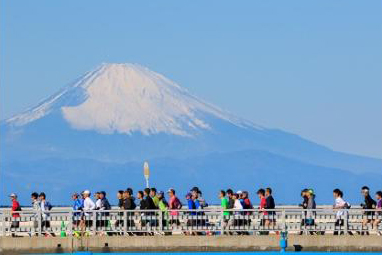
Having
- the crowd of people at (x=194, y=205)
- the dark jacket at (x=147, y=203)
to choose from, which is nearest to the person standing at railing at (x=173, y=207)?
the crowd of people at (x=194, y=205)

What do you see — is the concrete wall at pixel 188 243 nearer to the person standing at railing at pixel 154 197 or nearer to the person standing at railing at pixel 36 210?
the person standing at railing at pixel 36 210

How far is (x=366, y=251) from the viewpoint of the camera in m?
45.0

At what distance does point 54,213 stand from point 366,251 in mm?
9309

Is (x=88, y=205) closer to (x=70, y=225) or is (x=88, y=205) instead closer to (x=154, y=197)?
(x=70, y=225)

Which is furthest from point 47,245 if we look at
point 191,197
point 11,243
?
point 191,197

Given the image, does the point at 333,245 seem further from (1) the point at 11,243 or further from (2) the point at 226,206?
(1) the point at 11,243

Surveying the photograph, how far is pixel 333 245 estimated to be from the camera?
4519 centimetres

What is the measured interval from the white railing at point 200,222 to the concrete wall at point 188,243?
0.38m

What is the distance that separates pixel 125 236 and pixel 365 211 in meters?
7.02

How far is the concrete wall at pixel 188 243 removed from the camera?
45156 mm

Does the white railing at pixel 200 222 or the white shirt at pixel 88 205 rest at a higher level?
the white shirt at pixel 88 205

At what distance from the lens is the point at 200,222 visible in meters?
46.2

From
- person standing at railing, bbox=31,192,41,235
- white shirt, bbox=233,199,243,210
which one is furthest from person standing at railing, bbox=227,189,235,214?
person standing at railing, bbox=31,192,41,235

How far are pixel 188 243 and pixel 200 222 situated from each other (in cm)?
90
